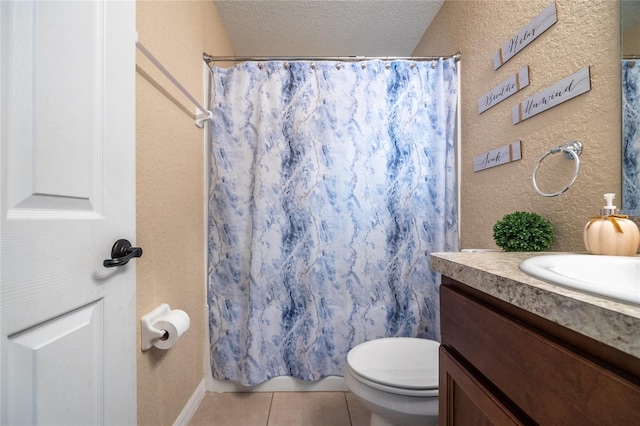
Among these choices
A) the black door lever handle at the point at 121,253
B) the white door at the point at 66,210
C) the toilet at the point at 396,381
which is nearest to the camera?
the white door at the point at 66,210

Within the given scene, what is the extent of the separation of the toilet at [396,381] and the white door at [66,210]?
2.33 feet

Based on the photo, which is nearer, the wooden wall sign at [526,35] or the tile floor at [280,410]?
the wooden wall sign at [526,35]

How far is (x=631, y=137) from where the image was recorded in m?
0.70

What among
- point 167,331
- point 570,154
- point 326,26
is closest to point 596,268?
point 570,154

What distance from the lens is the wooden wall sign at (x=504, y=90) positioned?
1011 mm

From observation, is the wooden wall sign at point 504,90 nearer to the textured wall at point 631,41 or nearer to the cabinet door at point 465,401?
the textured wall at point 631,41

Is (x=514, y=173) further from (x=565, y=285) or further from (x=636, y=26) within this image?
(x=565, y=285)

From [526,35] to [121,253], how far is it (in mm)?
1527

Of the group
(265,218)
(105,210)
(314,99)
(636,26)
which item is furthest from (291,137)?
(636,26)

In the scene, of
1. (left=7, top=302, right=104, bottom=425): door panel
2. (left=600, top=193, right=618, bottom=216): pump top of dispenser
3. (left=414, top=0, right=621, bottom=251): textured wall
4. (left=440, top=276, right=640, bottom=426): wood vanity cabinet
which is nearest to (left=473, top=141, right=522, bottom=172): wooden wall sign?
(left=414, top=0, right=621, bottom=251): textured wall

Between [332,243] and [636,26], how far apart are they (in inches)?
50.6

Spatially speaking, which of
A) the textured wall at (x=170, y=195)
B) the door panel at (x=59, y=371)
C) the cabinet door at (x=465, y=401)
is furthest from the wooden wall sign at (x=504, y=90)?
the door panel at (x=59, y=371)

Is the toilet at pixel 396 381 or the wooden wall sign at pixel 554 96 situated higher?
the wooden wall sign at pixel 554 96

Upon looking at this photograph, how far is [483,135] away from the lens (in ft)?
4.23
